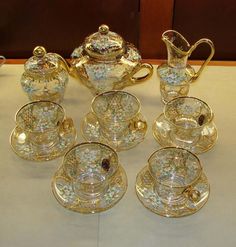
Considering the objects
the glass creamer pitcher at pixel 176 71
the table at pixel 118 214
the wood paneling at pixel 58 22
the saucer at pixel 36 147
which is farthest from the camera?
the wood paneling at pixel 58 22

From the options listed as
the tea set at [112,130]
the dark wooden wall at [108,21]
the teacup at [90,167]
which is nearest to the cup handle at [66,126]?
the tea set at [112,130]

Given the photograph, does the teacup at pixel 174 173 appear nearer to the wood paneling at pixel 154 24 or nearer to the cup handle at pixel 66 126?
the cup handle at pixel 66 126

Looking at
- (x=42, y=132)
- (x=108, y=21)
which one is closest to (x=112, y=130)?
(x=42, y=132)

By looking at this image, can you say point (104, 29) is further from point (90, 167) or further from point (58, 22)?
point (58, 22)

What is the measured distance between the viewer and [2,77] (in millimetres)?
1072

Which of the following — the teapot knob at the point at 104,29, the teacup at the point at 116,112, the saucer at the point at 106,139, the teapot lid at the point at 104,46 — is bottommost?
the saucer at the point at 106,139

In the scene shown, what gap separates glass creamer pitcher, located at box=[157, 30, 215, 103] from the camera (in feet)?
3.16

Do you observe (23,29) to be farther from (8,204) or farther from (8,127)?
(8,204)

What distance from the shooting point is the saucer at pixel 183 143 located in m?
0.87

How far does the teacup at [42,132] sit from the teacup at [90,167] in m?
0.06

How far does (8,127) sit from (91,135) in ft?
0.63

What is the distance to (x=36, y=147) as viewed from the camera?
872 mm

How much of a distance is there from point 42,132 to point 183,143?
0.29m

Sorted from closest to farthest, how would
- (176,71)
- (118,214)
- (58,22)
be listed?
1. (118,214)
2. (176,71)
3. (58,22)
